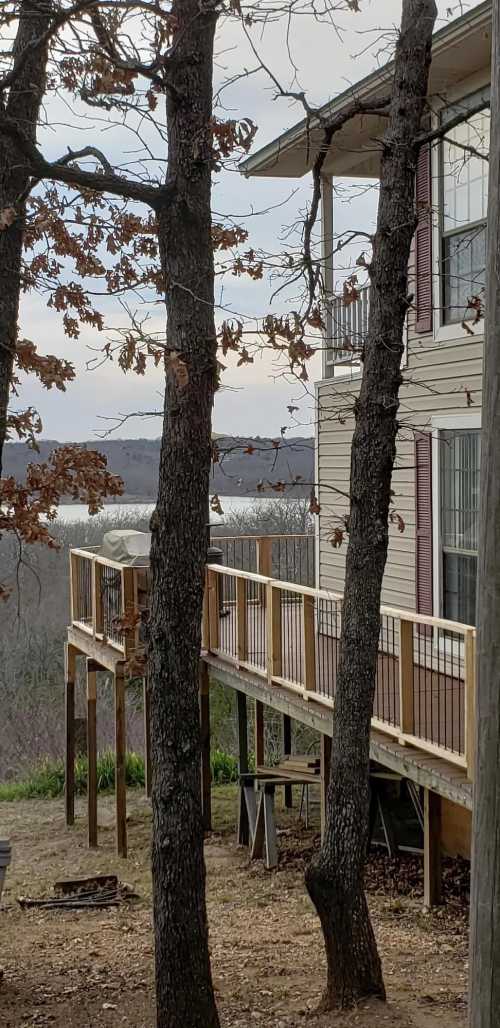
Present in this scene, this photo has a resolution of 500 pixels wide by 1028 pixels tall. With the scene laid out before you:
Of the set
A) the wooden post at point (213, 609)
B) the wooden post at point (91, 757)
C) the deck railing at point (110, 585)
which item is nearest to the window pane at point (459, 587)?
the wooden post at point (213, 609)

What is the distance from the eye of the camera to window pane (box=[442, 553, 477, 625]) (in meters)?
11.9

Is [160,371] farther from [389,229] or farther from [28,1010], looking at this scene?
[28,1010]

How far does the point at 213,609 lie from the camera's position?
15.1 metres

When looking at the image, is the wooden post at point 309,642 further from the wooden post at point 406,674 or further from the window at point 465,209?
the window at point 465,209

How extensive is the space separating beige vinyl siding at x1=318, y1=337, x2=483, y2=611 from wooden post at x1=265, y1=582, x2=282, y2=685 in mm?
870

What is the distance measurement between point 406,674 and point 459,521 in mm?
2667

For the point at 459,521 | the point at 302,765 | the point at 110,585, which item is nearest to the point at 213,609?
the point at 110,585

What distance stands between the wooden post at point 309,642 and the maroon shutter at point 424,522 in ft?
4.99

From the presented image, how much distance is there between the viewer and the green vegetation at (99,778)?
68.2 feet

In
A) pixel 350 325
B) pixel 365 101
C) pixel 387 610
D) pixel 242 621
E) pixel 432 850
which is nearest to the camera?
pixel 387 610

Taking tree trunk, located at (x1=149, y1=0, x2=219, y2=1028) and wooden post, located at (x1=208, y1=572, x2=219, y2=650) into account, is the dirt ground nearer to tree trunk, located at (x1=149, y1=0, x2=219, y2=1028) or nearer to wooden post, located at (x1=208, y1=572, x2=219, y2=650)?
tree trunk, located at (x1=149, y1=0, x2=219, y2=1028)

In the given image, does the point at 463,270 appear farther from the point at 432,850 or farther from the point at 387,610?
the point at 432,850

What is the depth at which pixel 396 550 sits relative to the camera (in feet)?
44.8

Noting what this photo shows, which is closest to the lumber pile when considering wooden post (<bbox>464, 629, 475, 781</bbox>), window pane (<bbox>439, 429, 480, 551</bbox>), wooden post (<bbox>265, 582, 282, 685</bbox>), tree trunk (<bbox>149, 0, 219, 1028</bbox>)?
wooden post (<bbox>265, 582, 282, 685</bbox>)
